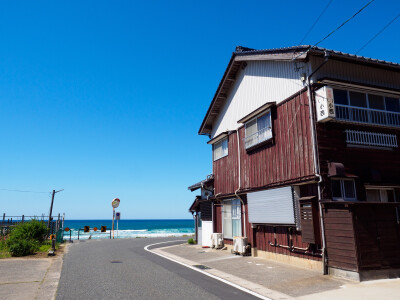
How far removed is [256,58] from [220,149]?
679cm

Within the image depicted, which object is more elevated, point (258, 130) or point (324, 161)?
point (258, 130)

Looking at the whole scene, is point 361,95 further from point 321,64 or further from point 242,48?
point 242,48

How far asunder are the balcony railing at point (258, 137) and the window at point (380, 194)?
4751 mm

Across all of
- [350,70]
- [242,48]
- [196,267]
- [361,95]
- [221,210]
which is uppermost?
[242,48]

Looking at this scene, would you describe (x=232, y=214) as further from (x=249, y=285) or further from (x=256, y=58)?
(x=256, y=58)

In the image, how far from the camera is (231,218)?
1731 centimetres

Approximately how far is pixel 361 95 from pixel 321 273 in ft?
24.0

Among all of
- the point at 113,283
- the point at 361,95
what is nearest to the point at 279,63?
the point at 361,95

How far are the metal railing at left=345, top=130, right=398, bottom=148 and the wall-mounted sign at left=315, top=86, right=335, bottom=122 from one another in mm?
1325

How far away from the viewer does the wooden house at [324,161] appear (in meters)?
9.09

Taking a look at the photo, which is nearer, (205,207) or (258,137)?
(258,137)

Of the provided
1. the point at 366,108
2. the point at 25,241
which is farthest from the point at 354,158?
the point at 25,241

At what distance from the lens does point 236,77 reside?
17.9 meters

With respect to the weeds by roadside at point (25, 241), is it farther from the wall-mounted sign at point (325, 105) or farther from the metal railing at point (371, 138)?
the metal railing at point (371, 138)
